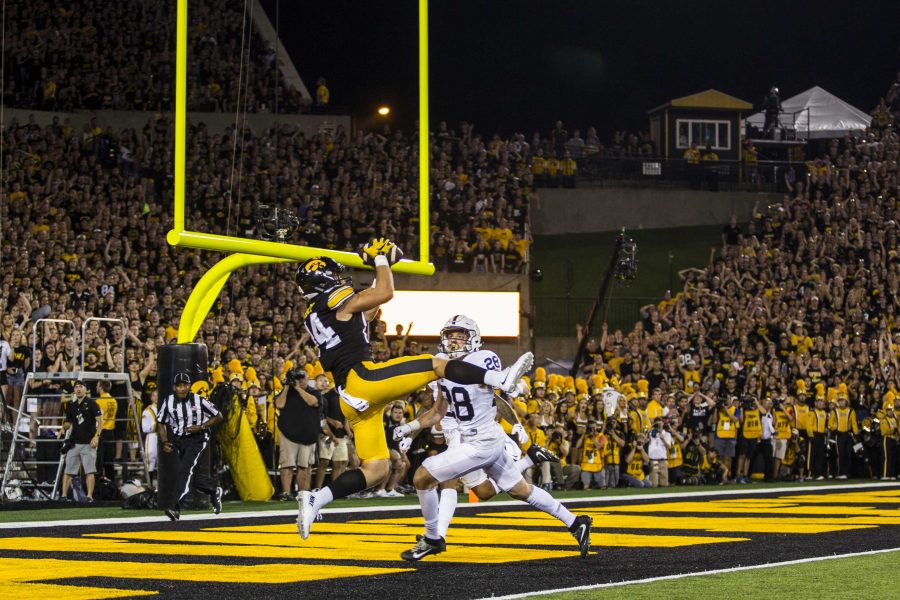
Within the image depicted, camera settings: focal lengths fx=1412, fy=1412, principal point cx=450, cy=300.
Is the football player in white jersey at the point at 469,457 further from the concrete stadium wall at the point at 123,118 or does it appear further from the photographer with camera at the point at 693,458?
the concrete stadium wall at the point at 123,118

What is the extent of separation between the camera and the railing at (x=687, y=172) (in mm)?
31516

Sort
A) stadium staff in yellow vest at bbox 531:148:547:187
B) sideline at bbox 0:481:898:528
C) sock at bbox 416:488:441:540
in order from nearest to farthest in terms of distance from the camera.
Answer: sock at bbox 416:488:441:540 < sideline at bbox 0:481:898:528 < stadium staff in yellow vest at bbox 531:148:547:187

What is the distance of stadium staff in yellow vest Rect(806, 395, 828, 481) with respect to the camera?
19922 mm

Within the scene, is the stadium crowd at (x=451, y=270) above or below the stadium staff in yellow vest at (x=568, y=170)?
below

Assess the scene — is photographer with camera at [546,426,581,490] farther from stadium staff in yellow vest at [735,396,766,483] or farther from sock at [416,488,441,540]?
sock at [416,488,441,540]

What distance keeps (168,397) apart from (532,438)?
5367 millimetres

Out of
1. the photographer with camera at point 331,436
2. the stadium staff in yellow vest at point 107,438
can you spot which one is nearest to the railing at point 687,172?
the photographer with camera at point 331,436

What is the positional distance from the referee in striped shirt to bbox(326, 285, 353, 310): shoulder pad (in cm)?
507

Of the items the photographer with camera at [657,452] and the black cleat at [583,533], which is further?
the photographer with camera at [657,452]

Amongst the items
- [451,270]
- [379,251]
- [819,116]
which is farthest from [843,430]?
[819,116]

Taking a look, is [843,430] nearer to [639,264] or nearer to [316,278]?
[639,264]

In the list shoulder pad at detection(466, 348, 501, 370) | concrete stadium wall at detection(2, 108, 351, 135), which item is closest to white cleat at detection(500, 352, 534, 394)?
shoulder pad at detection(466, 348, 501, 370)

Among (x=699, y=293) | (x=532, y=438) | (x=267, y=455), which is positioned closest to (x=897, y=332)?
(x=699, y=293)

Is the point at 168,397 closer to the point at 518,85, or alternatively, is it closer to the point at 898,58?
the point at 518,85
